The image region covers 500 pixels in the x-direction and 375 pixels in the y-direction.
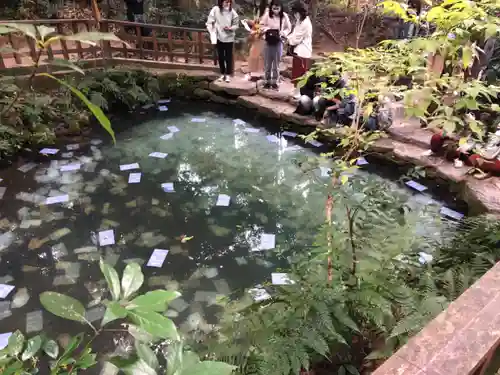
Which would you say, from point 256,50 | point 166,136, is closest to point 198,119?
point 166,136

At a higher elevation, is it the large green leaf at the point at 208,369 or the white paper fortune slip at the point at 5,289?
the large green leaf at the point at 208,369

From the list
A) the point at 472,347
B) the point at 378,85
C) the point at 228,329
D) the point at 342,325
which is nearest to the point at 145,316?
the point at 472,347

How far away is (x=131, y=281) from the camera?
101 centimetres

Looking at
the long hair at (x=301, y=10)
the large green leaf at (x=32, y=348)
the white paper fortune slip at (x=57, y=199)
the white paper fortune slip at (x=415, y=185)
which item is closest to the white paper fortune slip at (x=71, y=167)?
the white paper fortune slip at (x=57, y=199)

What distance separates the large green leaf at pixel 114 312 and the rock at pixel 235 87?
7609mm

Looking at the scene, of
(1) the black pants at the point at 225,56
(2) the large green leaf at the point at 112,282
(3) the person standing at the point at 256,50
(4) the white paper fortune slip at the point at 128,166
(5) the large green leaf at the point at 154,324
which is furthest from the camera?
(3) the person standing at the point at 256,50

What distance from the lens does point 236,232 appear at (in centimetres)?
475

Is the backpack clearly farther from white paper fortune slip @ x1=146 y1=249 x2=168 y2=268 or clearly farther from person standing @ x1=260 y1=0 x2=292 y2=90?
white paper fortune slip @ x1=146 y1=249 x2=168 y2=268

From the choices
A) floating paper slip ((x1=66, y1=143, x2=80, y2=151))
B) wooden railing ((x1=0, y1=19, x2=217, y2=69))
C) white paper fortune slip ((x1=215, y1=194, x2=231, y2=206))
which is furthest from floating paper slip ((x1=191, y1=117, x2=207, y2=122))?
white paper fortune slip ((x1=215, y1=194, x2=231, y2=206))

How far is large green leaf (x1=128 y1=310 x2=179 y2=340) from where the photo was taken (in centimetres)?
85

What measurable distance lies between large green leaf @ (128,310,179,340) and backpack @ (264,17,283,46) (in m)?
7.54

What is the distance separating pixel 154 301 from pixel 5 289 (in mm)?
3814

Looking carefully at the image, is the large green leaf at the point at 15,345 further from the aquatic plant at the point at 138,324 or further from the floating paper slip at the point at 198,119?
the floating paper slip at the point at 198,119

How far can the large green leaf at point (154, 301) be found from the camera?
0.89m
